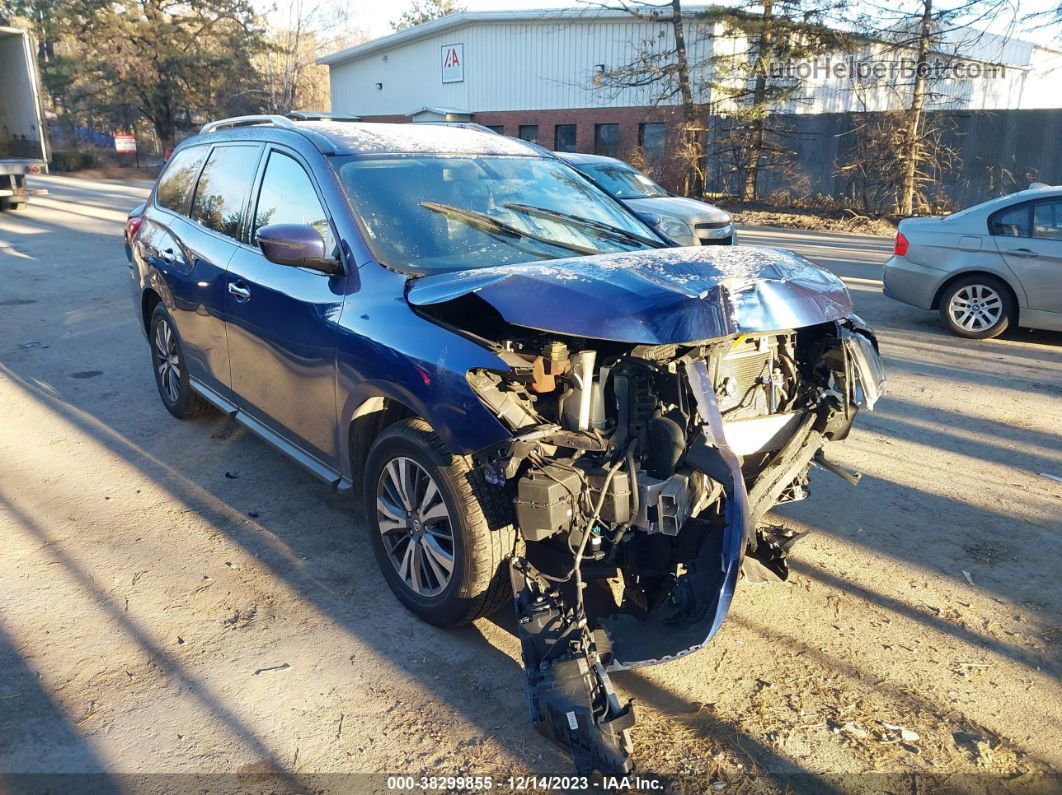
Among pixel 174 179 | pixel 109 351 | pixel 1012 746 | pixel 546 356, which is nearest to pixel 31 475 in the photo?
pixel 174 179

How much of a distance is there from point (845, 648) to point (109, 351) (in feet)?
24.0

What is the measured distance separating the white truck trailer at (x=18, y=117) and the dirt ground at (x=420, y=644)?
602 inches

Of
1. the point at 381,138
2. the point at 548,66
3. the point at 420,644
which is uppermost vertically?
the point at 548,66

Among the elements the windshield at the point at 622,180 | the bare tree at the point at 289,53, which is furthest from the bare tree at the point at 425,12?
the windshield at the point at 622,180

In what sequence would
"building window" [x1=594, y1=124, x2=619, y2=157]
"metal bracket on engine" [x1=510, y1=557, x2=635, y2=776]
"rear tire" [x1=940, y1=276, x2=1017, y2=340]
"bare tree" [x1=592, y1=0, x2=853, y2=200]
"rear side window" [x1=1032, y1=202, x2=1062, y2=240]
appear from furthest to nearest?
"building window" [x1=594, y1=124, x2=619, y2=157], "bare tree" [x1=592, y1=0, x2=853, y2=200], "rear tire" [x1=940, y1=276, x2=1017, y2=340], "rear side window" [x1=1032, y1=202, x2=1062, y2=240], "metal bracket on engine" [x1=510, y1=557, x2=635, y2=776]

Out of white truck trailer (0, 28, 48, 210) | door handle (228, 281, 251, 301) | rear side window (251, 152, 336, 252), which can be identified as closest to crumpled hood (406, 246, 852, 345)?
rear side window (251, 152, 336, 252)

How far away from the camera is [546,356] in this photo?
2.95 m

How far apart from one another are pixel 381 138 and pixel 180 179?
6.90 feet

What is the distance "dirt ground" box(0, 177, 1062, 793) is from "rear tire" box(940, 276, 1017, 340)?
8.96ft

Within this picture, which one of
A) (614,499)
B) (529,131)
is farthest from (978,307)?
(529,131)

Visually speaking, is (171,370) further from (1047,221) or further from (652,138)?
(652,138)

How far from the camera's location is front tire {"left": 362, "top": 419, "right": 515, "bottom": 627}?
10.1ft

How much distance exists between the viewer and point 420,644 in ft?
11.0

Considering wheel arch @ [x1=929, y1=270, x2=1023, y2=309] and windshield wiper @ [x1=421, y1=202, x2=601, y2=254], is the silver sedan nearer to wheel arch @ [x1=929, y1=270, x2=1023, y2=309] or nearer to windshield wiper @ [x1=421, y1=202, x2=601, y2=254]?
wheel arch @ [x1=929, y1=270, x2=1023, y2=309]
